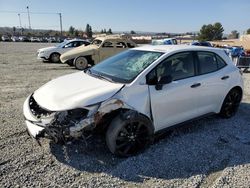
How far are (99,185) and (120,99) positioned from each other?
3.94 feet

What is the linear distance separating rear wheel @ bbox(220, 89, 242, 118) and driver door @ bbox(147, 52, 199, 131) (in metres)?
1.15

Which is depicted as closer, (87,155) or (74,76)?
(87,155)

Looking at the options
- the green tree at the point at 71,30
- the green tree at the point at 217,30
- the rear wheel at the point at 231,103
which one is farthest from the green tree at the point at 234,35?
the rear wheel at the point at 231,103

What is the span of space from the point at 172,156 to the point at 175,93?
0.99m

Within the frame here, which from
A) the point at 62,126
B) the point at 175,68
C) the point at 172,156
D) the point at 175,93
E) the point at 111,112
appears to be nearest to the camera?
the point at 62,126

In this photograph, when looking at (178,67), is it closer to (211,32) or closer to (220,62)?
(220,62)

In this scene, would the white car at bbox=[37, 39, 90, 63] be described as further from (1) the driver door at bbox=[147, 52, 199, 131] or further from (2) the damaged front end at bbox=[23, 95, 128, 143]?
(2) the damaged front end at bbox=[23, 95, 128, 143]

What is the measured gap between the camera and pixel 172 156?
14.5ft

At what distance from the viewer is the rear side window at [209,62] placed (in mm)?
5398

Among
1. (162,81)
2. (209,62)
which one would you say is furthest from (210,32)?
(162,81)

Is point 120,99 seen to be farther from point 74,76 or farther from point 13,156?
point 13,156

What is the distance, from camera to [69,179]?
3725 millimetres

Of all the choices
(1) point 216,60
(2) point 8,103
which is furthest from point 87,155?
(2) point 8,103

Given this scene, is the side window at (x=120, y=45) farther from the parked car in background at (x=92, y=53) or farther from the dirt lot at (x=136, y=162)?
Result: the dirt lot at (x=136, y=162)
